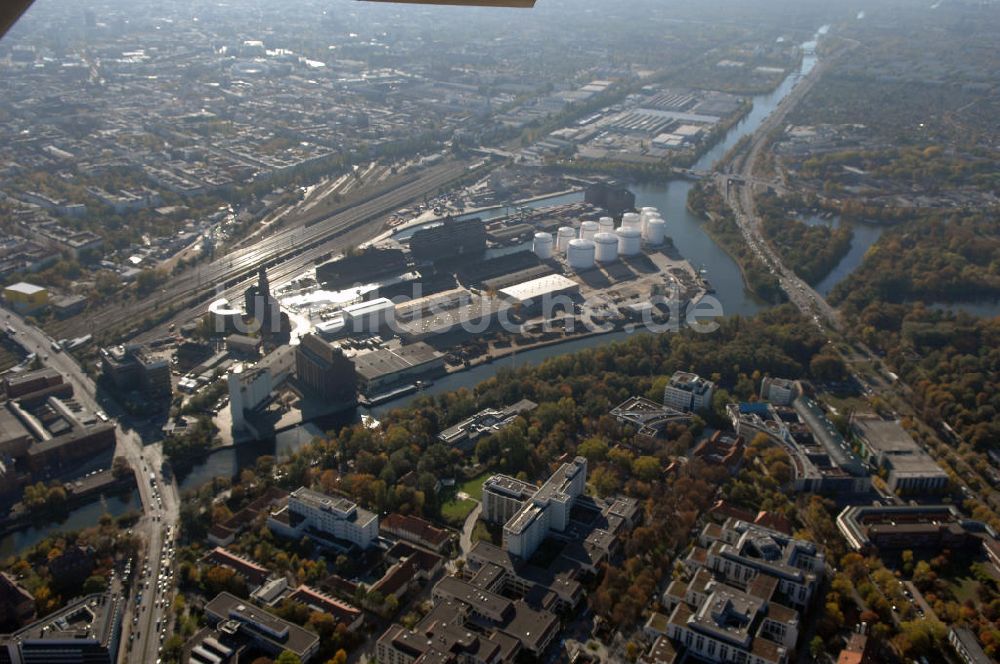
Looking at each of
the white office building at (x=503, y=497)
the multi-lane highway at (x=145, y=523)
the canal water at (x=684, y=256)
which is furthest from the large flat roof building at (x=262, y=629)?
the canal water at (x=684, y=256)

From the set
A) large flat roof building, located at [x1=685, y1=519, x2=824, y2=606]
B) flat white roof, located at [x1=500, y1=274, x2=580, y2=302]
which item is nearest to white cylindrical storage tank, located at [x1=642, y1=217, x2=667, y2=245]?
flat white roof, located at [x1=500, y1=274, x2=580, y2=302]

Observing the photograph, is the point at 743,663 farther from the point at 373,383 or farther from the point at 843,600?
the point at 373,383

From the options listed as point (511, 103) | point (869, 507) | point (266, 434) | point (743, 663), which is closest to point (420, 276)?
point (266, 434)

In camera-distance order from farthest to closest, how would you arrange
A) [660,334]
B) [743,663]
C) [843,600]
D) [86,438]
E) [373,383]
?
[660,334]
[373,383]
[86,438]
[843,600]
[743,663]

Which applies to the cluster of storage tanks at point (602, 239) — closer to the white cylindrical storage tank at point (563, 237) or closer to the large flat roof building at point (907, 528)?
the white cylindrical storage tank at point (563, 237)

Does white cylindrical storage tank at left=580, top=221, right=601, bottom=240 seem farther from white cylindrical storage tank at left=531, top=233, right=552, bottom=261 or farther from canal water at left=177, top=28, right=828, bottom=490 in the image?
canal water at left=177, top=28, right=828, bottom=490
